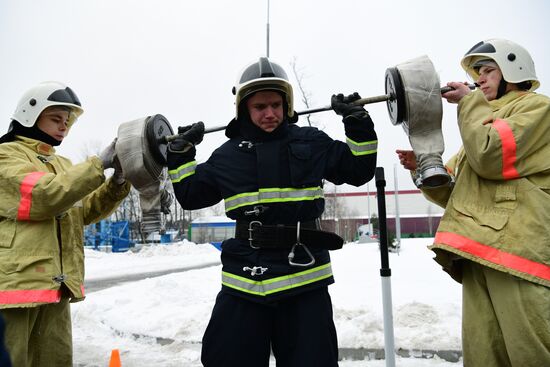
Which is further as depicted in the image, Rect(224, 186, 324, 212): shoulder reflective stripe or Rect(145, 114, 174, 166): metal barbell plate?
Rect(145, 114, 174, 166): metal barbell plate

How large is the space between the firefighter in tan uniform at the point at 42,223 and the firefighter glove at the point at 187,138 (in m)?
0.48

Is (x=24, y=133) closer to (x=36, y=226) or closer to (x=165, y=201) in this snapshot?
(x=36, y=226)

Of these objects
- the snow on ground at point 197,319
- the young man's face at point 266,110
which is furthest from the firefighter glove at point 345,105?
the snow on ground at point 197,319

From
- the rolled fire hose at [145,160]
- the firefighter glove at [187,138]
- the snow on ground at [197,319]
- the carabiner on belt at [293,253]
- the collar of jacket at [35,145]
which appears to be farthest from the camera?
the snow on ground at [197,319]

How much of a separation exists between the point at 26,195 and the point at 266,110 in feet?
4.89

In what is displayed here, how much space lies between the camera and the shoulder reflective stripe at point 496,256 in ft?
6.63

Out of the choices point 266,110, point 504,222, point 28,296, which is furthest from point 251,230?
point 28,296

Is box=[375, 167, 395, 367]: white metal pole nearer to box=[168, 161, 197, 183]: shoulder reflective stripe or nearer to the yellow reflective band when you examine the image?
the yellow reflective band

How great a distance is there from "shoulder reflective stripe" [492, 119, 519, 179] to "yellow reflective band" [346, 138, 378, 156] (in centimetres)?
59

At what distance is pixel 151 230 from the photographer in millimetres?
2727

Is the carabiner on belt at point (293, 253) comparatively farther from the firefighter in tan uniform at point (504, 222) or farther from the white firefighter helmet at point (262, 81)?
the white firefighter helmet at point (262, 81)

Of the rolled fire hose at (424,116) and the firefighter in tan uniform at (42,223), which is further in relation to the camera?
the firefighter in tan uniform at (42,223)

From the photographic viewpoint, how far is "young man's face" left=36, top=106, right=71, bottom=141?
9.86ft

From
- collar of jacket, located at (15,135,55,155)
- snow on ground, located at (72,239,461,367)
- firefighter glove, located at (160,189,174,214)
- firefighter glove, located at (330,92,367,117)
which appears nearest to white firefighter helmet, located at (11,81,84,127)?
collar of jacket, located at (15,135,55,155)
